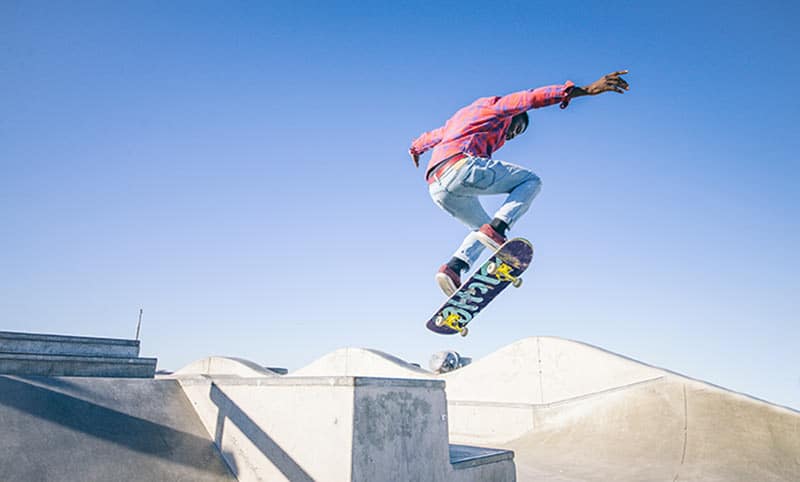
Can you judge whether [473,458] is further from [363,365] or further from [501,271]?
[363,365]

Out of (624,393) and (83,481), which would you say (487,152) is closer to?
(83,481)

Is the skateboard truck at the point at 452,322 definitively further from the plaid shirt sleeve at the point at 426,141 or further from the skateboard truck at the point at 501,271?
the plaid shirt sleeve at the point at 426,141

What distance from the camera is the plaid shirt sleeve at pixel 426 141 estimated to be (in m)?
5.65

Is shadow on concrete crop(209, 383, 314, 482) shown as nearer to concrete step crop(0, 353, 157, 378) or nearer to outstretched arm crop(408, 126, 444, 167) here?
concrete step crop(0, 353, 157, 378)

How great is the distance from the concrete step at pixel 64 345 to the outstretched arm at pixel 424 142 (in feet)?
18.8

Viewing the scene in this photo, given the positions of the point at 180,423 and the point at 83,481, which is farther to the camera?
the point at 180,423

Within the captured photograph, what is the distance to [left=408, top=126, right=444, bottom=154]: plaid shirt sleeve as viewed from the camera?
565cm

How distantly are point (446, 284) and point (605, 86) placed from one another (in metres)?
2.70

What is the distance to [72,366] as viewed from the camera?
617 cm

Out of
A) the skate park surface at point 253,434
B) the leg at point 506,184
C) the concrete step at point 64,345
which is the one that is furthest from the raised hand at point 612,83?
the concrete step at point 64,345

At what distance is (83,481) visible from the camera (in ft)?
13.2

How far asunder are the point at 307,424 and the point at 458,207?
2834mm

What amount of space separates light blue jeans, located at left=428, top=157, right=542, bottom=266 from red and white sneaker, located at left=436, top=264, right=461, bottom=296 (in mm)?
211

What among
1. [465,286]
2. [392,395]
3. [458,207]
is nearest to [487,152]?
[458,207]
